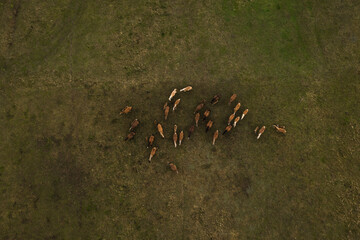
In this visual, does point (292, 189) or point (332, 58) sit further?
point (332, 58)

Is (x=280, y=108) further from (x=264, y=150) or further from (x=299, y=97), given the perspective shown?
(x=264, y=150)

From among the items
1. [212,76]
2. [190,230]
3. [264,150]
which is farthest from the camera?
[212,76]

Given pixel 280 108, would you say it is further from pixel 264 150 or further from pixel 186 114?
pixel 186 114

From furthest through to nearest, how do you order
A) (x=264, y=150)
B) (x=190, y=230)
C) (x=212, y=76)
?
(x=212, y=76) < (x=264, y=150) < (x=190, y=230)

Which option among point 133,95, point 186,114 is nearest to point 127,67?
point 133,95

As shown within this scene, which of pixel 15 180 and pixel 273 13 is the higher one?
pixel 273 13

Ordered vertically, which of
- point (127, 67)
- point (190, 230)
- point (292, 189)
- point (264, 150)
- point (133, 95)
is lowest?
point (190, 230)

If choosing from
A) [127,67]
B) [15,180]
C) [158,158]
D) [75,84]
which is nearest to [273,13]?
[127,67]
